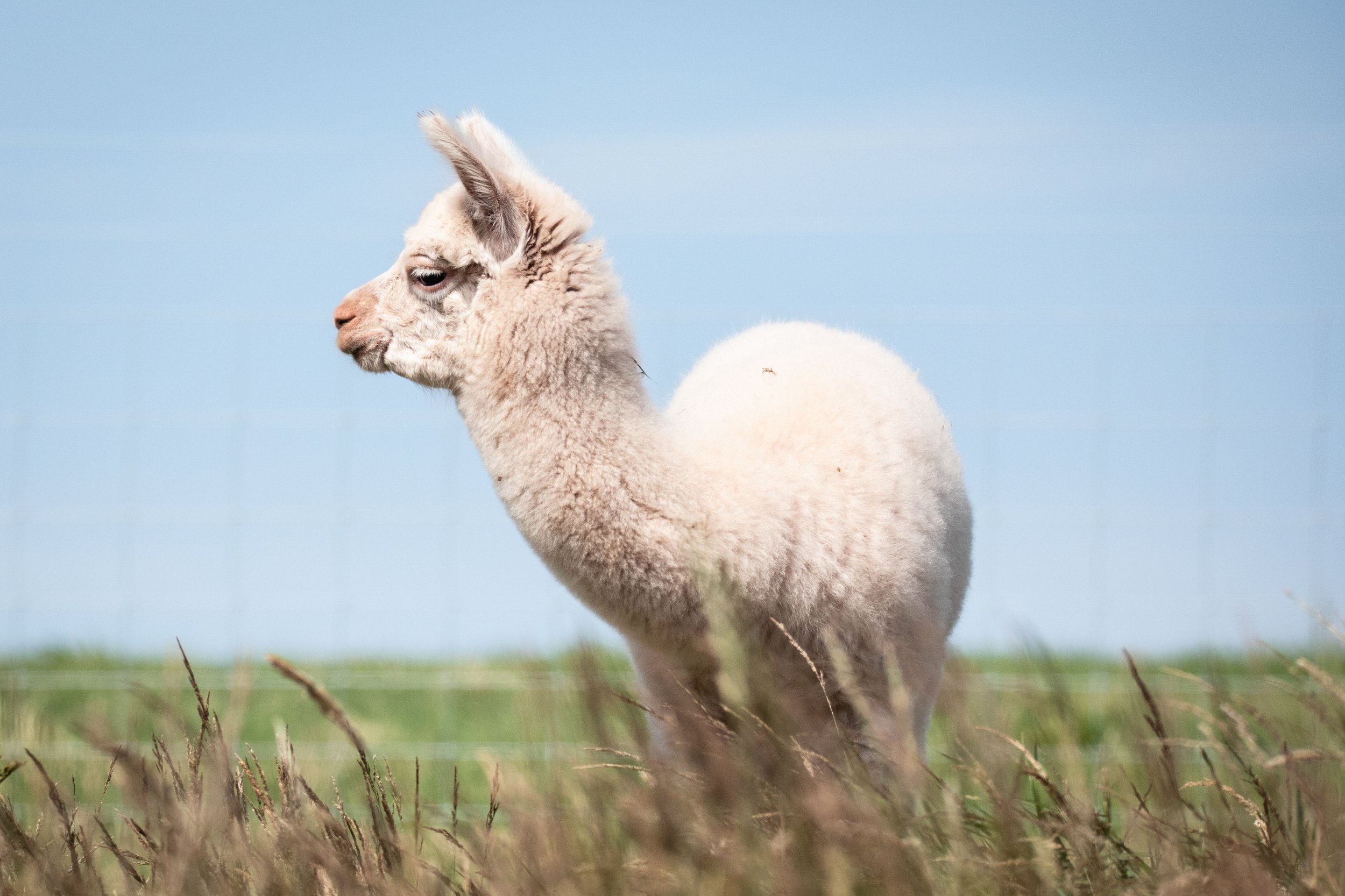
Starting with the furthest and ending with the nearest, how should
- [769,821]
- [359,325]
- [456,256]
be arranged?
[359,325] < [456,256] < [769,821]

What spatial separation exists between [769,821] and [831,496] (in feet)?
4.16

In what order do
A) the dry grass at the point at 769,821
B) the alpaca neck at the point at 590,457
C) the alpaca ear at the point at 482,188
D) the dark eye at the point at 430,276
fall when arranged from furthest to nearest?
the dark eye at the point at 430,276 < the alpaca ear at the point at 482,188 < the alpaca neck at the point at 590,457 < the dry grass at the point at 769,821

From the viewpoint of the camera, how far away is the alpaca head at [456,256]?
3.12 meters

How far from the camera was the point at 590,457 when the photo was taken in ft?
9.66

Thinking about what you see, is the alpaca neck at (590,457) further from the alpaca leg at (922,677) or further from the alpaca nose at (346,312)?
the alpaca leg at (922,677)

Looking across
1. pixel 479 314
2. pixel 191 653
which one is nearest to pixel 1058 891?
pixel 479 314

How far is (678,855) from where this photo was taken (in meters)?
1.76

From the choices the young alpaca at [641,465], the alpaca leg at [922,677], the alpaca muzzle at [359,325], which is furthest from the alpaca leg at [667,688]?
the alpaca muzzle at [359,325]

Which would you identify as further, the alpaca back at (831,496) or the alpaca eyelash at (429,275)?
the alpaca eyelash at (429,275)

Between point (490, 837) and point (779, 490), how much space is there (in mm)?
1237

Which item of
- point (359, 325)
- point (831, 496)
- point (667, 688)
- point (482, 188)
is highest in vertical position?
point (482, 188)

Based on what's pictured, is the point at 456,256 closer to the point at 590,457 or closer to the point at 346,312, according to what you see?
the point at 346,312

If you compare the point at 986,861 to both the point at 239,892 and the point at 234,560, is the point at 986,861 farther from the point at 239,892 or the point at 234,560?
the point at 234,560

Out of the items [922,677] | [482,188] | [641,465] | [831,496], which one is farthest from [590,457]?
[922,677]
